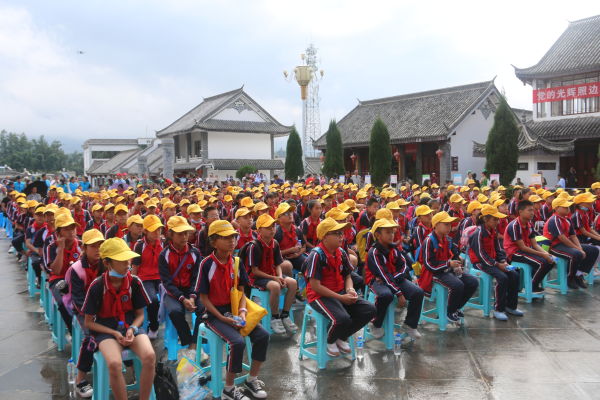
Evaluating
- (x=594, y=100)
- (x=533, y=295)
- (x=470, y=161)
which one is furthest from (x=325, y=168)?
(x=533, y=295)

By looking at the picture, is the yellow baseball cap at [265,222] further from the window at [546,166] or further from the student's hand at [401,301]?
the window at [546,166]

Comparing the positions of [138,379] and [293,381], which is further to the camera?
[293,381]

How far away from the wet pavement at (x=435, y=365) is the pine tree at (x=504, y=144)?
14.3m

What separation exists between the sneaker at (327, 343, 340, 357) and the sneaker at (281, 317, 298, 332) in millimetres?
913

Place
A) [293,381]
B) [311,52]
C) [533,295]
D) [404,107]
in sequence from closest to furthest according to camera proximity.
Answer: [293,381] → [533,295] → [404,107] → [311,52]

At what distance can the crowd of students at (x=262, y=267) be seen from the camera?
385 cm

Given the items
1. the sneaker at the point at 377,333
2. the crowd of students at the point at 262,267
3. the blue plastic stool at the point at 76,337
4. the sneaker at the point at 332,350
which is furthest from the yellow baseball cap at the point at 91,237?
the sneaker at the point at 377,333

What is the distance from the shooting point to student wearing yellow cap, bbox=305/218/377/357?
4.60 metres

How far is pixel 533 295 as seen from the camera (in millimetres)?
6902

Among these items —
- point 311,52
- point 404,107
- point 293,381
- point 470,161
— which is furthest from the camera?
point 311,52

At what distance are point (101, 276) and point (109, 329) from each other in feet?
1.45

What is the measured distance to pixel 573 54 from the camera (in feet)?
80.7

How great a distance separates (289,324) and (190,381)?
1.95 metres

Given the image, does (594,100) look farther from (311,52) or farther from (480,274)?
(311,52)
